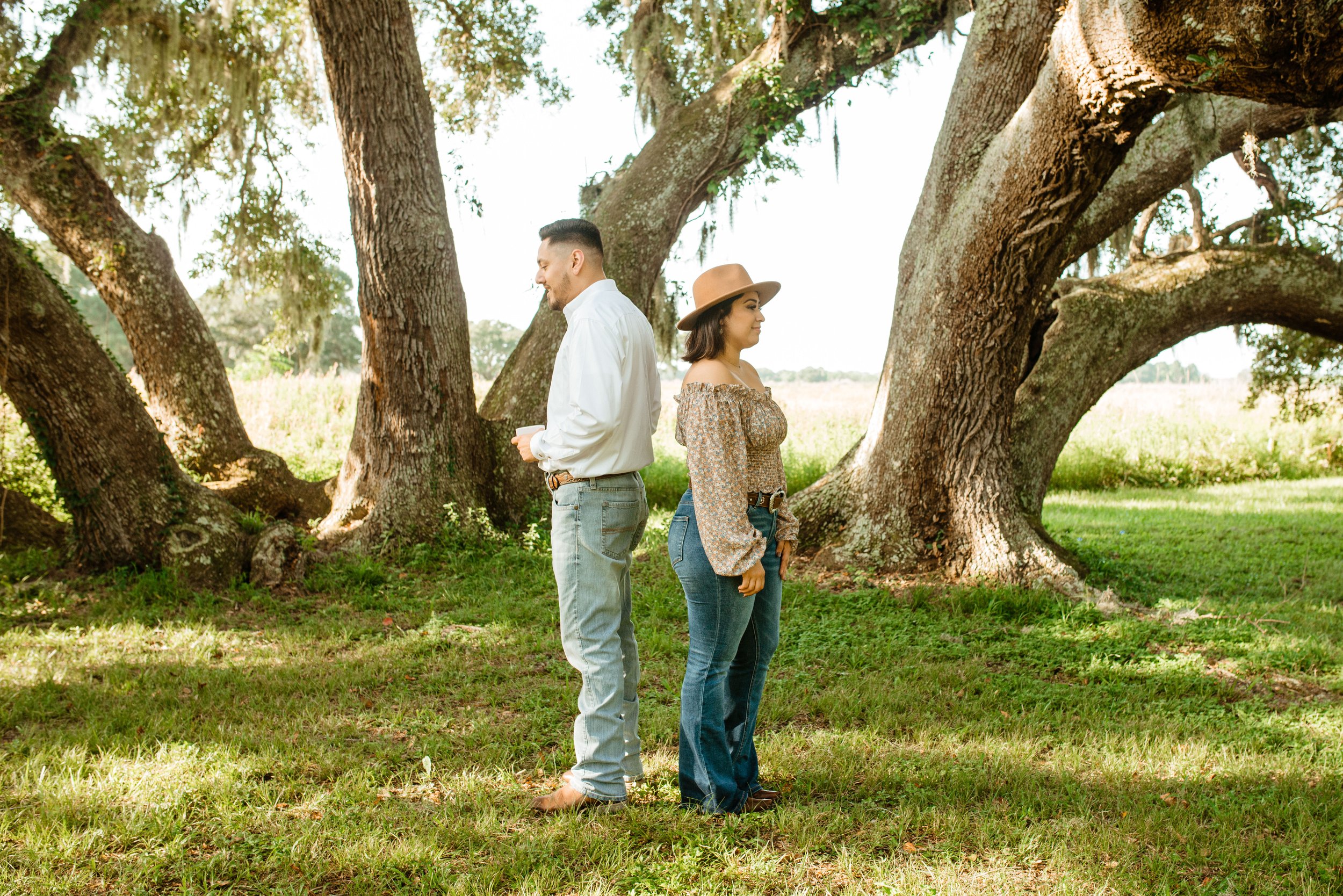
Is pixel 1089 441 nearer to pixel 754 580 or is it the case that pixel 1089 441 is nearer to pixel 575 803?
pixel 754 580

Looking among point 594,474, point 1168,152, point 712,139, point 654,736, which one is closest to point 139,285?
point 712,139

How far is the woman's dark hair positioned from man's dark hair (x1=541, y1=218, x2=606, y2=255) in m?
0.46

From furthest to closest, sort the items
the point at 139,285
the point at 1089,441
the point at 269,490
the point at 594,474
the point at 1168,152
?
1. the point at 1089,441
2. the point at 269,490
3. the point at 139,285
4. the point at 1168,152
5. the point at 594,474

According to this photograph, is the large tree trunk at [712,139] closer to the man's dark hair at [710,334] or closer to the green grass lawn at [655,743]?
the green grass lawn at [655,743]

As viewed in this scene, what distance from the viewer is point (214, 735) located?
4098 millimetres

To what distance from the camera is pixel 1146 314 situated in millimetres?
7668

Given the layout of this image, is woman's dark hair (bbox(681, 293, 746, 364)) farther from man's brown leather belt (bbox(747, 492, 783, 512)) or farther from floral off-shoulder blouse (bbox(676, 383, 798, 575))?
man's brown leather belt (bbox(747, 492, 783, 512))

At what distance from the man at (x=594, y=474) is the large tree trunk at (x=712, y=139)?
18.0 feet

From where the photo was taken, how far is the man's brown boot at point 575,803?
3.33m

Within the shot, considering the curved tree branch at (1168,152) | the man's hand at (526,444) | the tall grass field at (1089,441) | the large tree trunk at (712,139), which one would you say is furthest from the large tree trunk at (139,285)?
the curved tree branch at (1168,152)

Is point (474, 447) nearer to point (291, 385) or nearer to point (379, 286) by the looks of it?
point (379, 286)

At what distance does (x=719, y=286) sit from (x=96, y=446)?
209 inches

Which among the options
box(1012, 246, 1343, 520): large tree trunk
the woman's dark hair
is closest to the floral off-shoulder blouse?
the woman's dark hair

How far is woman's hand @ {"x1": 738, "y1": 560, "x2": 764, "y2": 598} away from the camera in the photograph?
308 cm
